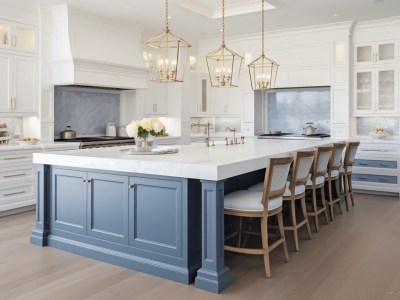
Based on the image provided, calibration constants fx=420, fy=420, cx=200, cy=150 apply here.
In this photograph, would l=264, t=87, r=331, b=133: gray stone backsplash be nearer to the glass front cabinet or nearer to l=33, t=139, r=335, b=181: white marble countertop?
the glass front cabinet

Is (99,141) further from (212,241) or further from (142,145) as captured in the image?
(212,241)

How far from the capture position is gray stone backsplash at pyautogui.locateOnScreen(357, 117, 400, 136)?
23.5 ft

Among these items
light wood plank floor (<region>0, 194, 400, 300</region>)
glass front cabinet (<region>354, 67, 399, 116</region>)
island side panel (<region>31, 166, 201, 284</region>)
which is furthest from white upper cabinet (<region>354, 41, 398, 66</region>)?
island side panel (<region>31, 166, 201, 284</region>)

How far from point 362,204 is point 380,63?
250 cm

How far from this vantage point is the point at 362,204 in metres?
5.91

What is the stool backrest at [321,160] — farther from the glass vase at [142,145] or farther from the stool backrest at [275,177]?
the glass vase at [142,145]

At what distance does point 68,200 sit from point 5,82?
2.63m

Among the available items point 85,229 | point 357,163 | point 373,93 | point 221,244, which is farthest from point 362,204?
point 85,229

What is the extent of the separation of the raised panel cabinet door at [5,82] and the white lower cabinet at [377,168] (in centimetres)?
535

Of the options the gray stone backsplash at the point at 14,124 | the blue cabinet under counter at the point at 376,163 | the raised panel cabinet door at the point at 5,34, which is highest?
the raised panel cabinet door at the point at 5,34

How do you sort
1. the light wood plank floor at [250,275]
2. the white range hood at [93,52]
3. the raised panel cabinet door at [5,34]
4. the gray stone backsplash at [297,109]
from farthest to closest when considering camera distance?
the gray stone backsplash at [297,109] < the white range hood at [93,52] < the raised panel cabinet door at [5,34] < the light wood plank floor at [250,275]

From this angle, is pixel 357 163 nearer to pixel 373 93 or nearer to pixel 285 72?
pixel 373 93

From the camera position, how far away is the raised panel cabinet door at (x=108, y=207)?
3.46 meters

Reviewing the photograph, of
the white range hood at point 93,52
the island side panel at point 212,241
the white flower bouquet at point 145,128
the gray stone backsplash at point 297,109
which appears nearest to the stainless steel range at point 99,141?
the white range hood at point 93,52
